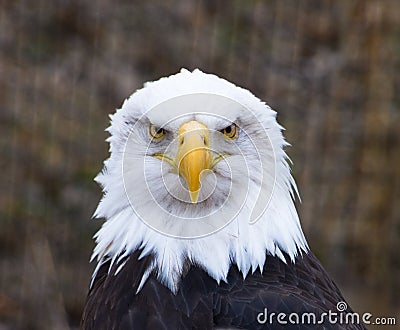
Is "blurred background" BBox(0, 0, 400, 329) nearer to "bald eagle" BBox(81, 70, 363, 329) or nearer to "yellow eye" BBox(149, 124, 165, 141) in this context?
"bald eagle" BBox(81, 70, 363, 329)

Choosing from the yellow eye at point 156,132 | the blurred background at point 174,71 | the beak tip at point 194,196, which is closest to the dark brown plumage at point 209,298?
the beak tip at point 194,196

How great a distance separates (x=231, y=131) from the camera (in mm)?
3404

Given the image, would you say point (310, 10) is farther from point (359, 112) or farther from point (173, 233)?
point (173, 233)

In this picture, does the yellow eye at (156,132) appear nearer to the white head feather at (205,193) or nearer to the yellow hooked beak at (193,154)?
the white head feather at (205,193)

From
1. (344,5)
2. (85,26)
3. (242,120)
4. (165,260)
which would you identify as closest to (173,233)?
(165,260)

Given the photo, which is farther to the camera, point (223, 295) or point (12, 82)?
point (12, 82)

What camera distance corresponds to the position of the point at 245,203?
341cm

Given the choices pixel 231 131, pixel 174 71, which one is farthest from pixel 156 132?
pixel 174 71

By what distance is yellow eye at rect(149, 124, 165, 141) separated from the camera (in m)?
3.39

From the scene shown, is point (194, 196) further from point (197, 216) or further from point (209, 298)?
point (209, 298)

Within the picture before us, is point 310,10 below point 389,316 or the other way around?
the other way around

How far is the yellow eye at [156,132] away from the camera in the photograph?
339 cm

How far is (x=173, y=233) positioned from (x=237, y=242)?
0.22 metres

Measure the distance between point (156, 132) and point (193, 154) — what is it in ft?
0.94
